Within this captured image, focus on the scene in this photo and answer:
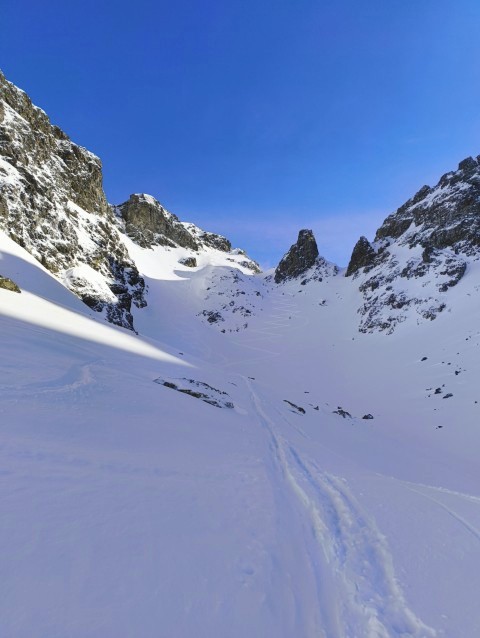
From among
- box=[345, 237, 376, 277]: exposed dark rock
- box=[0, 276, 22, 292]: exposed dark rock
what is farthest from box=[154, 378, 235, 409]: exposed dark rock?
box=[345, 237, 376, 277]: exposed dark rock

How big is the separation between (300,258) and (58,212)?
54.2 metres

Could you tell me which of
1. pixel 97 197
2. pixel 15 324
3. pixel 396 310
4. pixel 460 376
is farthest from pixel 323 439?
pixel 97 197

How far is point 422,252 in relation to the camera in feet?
164

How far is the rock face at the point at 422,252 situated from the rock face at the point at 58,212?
113ft

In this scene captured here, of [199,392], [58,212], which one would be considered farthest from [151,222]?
[199,392]

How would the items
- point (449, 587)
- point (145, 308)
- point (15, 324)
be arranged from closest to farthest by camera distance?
1. point (449, 587)
2. point (15, 324)
3. point (145, 308)

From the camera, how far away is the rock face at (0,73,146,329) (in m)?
35.2

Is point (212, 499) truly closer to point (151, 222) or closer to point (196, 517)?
point (196, 517)

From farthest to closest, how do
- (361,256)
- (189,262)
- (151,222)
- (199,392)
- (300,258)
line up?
(151,222) < (189,262) < (300,258) < (361,256) < (199,392)

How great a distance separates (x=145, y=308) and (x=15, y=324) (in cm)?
4342

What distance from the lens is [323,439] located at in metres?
13.5

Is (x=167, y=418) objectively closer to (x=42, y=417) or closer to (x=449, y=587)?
(x=42, y=417)

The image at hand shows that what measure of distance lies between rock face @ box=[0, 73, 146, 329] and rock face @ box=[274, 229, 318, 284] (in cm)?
3894

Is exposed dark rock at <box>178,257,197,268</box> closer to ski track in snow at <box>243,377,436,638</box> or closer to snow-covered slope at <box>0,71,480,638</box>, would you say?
snow-covered slope at <box>0,71,480,638</box>
